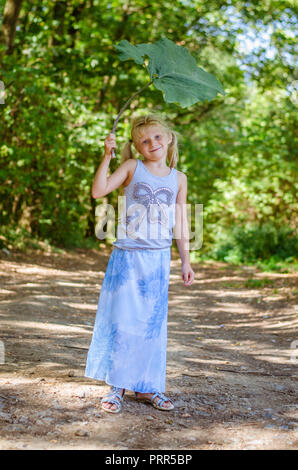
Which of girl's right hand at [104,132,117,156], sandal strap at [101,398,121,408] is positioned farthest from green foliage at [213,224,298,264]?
girl's right hand at [104,132,117,156]

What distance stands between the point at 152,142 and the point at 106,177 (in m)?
0.40

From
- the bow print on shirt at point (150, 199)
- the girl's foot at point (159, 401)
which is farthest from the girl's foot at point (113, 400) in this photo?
the bow print on shirt at point (150, 199)

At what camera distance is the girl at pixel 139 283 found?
10.6 feet

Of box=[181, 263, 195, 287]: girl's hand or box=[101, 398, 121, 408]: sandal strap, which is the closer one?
box=[101, 398, 121, 408]: sandal strap

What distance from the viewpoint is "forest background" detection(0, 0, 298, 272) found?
10562 mm

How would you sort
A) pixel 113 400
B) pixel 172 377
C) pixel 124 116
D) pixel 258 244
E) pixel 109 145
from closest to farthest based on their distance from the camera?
1. pixel 109 145
2. pixel 113 400
3. pixel 172 377
4. pixel 258 244
5. pixel 124 116

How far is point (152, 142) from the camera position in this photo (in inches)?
131

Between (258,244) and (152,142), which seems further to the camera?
(258,244)

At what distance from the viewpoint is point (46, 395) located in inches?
128

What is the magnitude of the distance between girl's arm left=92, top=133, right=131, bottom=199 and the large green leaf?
1.37 ft

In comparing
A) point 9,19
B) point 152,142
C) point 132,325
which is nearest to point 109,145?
point 152,142

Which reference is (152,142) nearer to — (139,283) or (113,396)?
(139,283)

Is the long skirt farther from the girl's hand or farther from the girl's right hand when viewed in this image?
the girl's right hand
